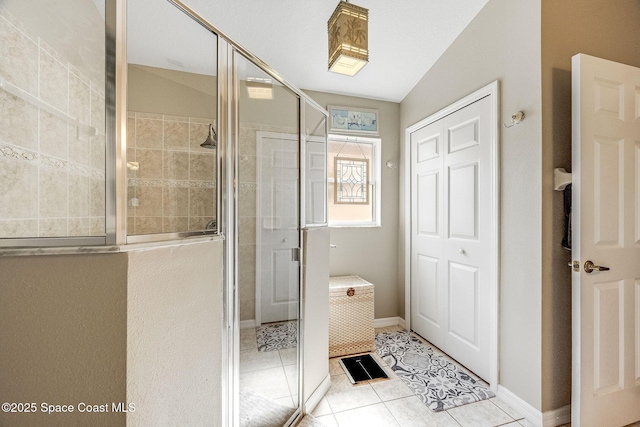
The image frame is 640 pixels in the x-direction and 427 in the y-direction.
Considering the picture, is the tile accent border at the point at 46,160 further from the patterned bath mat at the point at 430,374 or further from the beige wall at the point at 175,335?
the patterned bath mat at the point at 430,374

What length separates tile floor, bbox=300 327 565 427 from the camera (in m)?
1.51

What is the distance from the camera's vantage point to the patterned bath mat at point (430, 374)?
170cm

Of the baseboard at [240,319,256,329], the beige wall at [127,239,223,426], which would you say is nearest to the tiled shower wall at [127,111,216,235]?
the beige wall at [127,239,223,426]

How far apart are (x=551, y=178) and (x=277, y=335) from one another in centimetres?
183

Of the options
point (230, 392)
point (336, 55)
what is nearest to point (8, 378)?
point (230, 392)

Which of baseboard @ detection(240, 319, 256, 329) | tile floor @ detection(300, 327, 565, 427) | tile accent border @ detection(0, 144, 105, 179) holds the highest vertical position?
tile accent border @ detection(0, 144, 105, 179)

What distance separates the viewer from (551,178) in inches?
58.1

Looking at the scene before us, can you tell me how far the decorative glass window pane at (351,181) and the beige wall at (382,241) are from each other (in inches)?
8.1

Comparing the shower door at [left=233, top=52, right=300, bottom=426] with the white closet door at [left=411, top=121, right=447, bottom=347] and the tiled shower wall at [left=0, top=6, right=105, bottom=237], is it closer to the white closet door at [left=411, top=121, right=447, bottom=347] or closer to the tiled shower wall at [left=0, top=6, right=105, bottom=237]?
the tiled shower wall at [left=0, top=6, right=105, bottom=237]

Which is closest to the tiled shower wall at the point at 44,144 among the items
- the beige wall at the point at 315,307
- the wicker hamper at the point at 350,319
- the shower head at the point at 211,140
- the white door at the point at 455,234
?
the shower head at the point at 211,140

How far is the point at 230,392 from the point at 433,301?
1.90m

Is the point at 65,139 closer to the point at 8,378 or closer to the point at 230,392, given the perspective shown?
the point at 8,378

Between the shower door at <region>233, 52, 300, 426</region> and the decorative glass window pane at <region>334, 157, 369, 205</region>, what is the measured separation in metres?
1.15

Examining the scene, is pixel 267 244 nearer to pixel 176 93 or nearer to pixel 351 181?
pixel 176 93
